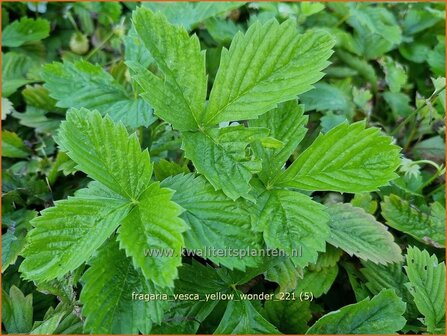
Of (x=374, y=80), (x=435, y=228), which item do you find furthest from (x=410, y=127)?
(x=435, y=228)

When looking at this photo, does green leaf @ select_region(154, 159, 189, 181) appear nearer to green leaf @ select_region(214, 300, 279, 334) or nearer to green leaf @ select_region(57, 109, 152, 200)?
green leaf @ select_region(57, 109, 152, 200)

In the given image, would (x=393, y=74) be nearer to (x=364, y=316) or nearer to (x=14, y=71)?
(x=364, y=316)

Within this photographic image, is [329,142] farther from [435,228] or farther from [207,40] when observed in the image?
[207,40]

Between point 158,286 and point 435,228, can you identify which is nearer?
point 158,286

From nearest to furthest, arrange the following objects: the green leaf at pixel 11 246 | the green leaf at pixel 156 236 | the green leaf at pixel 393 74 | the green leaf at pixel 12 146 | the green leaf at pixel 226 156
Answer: the green leaf at pixel 156 236 → the green leaf at pixel 226 156 → the green leaf at pixel 11 246 → the green leaf at pixel 12 146 → the green leaf at pixel 393 74

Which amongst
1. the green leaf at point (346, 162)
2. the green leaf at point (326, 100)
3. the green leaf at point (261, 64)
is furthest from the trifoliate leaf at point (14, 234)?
the green leaf at point (326, 100)

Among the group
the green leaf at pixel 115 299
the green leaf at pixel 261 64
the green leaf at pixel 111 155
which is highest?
the green leaf at pixel 261 64

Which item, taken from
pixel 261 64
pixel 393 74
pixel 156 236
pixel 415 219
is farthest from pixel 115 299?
pixel 393 74

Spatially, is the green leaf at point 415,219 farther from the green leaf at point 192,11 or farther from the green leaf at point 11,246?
the green leaf at point 11,246
